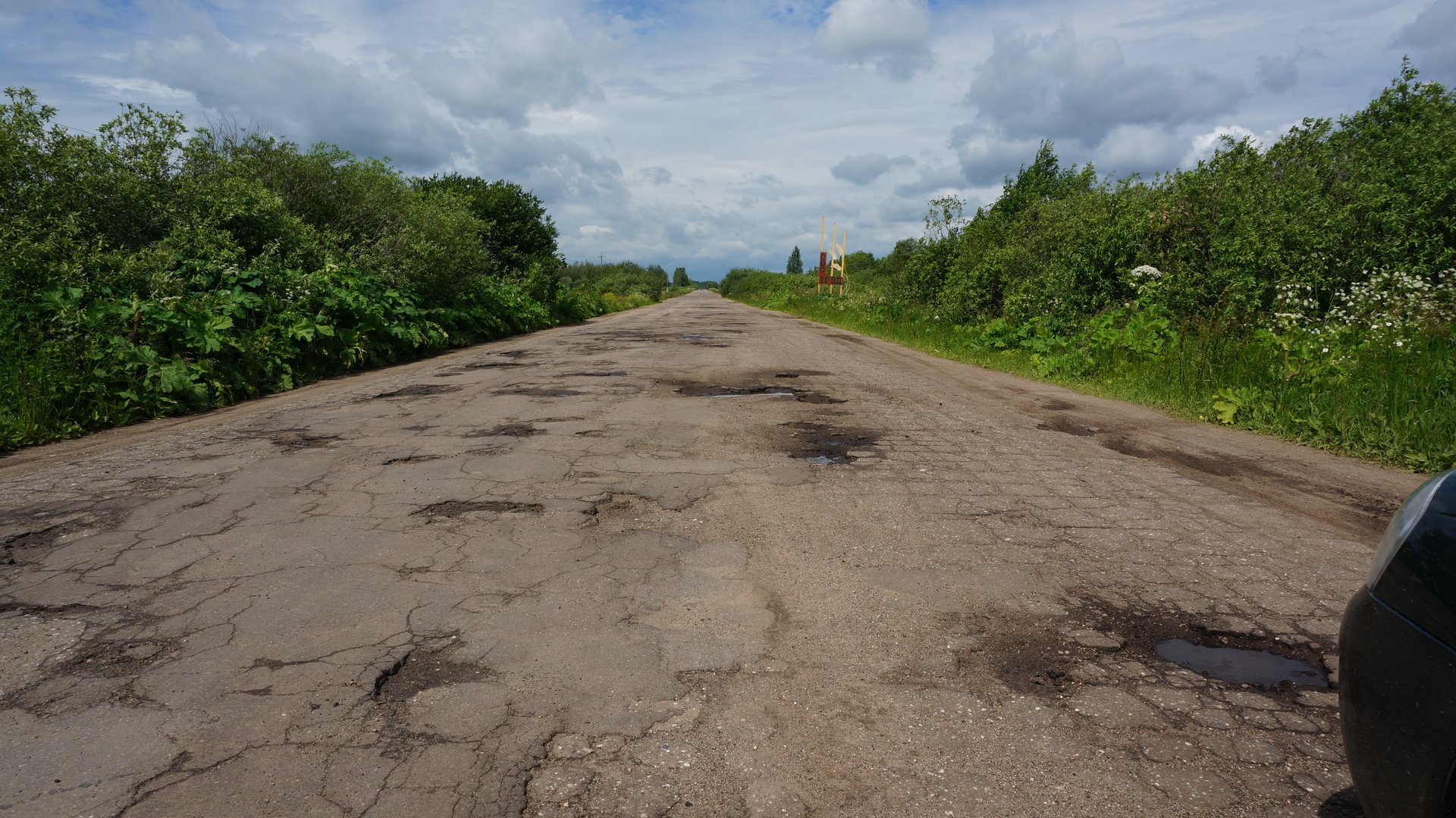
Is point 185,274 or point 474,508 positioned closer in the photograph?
point 474,508

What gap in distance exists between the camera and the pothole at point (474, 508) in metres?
4.72

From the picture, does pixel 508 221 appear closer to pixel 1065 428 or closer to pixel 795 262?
pixel 1065 428

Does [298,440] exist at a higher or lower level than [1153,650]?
higher

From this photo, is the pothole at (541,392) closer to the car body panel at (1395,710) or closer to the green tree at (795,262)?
the car body panel at (1395,710)

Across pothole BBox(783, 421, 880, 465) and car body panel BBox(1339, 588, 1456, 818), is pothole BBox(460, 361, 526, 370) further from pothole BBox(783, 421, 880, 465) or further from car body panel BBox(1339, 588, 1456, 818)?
car body panel BBox(1339, 588, 1456, 818)

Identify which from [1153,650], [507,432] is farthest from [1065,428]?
[507,432]

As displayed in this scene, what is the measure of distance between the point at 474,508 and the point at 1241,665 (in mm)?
3979

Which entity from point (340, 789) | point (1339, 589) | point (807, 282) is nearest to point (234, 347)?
point (340, 789)

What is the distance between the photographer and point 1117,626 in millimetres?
3324

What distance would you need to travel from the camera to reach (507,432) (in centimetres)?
696

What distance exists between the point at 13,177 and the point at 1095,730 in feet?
39.8

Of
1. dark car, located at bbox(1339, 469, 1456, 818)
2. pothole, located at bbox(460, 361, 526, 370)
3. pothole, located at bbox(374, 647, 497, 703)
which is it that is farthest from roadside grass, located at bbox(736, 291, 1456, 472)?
pothole, located at bbox(460, 361, 526, 370)

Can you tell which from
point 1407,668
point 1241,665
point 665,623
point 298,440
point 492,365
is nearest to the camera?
point 1407,668

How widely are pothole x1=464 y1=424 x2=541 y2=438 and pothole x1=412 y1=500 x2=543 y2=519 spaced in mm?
1888
